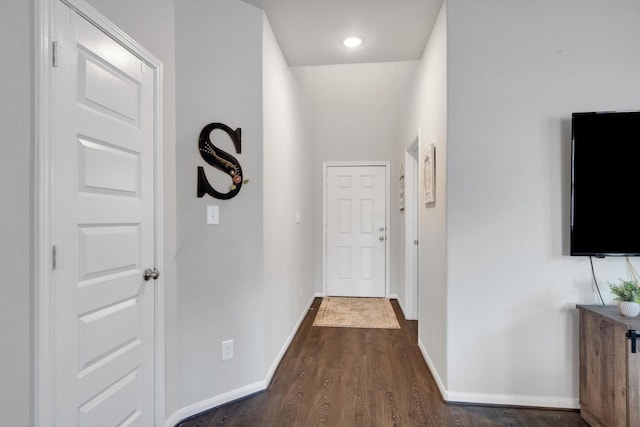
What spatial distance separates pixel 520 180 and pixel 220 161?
1.84 m

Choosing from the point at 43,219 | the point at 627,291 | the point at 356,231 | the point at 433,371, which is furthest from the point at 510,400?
the point at 356,231

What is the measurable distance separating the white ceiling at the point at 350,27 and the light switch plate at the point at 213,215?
1337 millimetres

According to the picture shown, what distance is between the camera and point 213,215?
75.7 inches

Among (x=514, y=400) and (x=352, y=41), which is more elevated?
(x=352, y=41)

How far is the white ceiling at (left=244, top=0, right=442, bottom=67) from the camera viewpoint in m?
2.04

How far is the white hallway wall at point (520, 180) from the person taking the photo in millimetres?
1898

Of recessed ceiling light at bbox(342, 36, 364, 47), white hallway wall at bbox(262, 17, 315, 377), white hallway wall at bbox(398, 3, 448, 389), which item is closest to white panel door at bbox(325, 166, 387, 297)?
white hallway wall at bbox(262, 17, 315, 377)

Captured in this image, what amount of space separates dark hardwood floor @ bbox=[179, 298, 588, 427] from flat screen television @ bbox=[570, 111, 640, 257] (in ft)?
3.43

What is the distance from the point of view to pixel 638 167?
5.77 ft

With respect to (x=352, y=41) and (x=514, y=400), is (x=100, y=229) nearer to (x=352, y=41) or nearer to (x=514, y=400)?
(x=352, y=41)

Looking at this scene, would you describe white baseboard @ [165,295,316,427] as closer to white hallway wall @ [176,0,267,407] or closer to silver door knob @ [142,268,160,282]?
white hallway wall @ [176,0,267,407]

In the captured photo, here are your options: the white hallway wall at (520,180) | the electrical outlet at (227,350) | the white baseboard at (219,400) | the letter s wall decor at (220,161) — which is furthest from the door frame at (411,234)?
the electrical outlet at (227,350)

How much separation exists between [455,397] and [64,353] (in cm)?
206
